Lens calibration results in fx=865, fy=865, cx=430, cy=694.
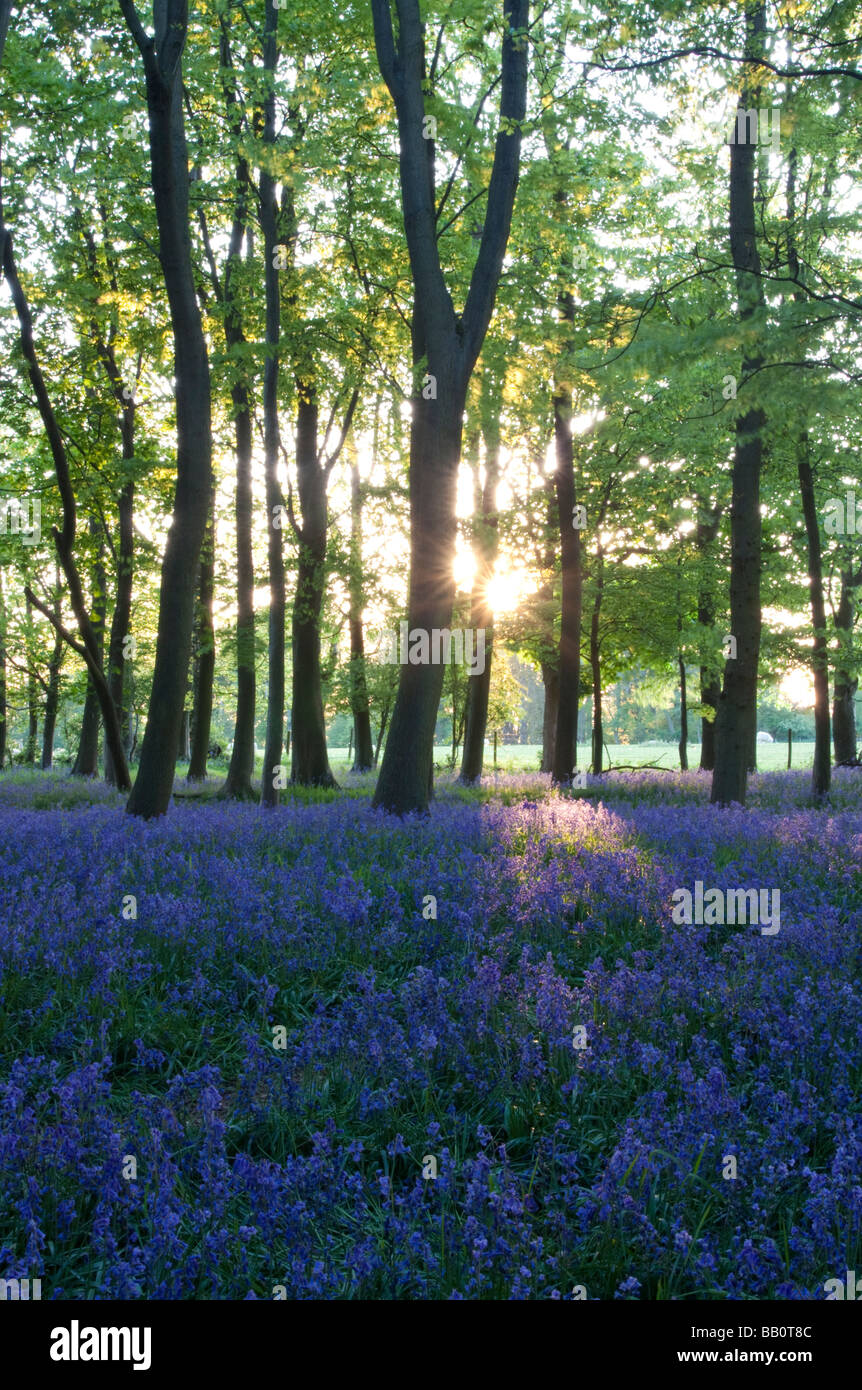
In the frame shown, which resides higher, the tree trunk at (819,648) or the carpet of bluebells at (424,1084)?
the tree trunk at (819,648)

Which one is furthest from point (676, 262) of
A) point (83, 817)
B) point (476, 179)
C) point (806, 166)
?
point (83, 817)

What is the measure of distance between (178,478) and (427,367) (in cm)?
343

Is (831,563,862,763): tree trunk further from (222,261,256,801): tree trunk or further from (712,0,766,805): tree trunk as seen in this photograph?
(222,261,256,801): tree trunk

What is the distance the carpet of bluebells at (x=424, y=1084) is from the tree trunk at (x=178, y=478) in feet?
11.6

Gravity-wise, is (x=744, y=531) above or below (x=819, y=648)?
above

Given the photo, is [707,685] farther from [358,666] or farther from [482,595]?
[358,666]

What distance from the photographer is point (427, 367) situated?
36.2 feet

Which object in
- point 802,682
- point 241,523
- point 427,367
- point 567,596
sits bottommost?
point 802,682

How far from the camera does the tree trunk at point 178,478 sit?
10.3m

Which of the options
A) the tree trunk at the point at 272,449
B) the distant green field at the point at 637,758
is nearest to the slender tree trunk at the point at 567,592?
the tree trunk at the point at 272,449

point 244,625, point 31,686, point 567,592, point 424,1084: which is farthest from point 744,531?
point 31,686

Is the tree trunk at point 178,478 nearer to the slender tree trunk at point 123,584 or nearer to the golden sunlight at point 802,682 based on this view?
the slender tree trunk at point 123,584

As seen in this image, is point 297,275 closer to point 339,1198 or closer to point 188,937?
point 188,937

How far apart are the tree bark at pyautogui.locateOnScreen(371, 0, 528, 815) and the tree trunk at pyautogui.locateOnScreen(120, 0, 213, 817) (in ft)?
8.67
